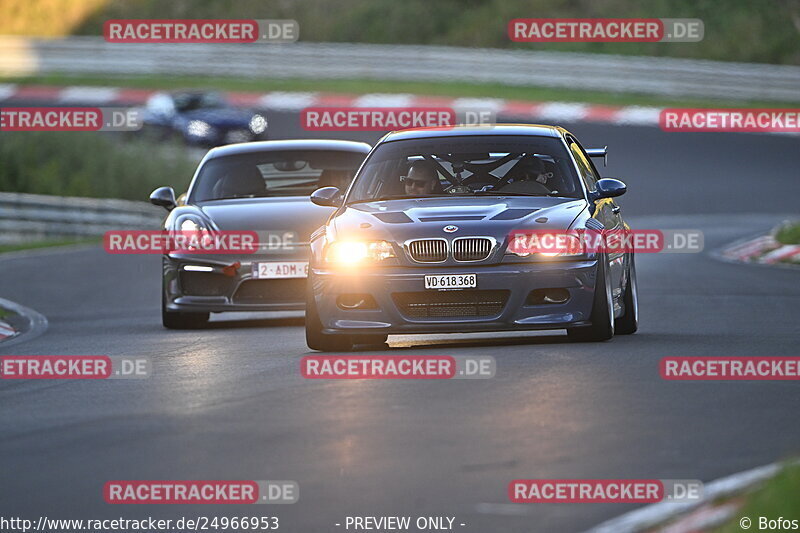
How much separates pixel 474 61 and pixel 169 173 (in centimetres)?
1155

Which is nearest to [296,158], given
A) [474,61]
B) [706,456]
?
[706,456]

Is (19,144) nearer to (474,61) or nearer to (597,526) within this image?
(474,61)

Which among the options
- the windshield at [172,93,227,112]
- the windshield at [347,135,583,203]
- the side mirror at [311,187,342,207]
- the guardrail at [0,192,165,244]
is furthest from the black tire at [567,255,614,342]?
the windshield at [172,93,227,112]

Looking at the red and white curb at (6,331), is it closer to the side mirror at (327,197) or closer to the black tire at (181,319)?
the black tire at (181,319)

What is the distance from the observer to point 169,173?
29516mm

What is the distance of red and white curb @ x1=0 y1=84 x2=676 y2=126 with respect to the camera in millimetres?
34719

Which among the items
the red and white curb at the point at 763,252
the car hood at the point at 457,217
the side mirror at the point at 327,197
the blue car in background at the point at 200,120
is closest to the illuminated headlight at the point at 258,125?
the blue car in background at the point at 200,120

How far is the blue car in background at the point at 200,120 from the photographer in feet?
113

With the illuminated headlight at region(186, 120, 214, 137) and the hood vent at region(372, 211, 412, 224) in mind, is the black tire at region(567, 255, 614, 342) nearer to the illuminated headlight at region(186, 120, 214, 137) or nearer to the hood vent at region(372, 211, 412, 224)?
the hood vent at region(372, 211, 412, 224)

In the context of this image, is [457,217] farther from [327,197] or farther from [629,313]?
[629,313]

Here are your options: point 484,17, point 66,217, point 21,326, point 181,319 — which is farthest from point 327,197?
point 484,17

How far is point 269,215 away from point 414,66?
2628cm

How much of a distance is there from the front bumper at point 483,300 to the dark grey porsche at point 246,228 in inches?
113

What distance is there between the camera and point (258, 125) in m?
34.3
